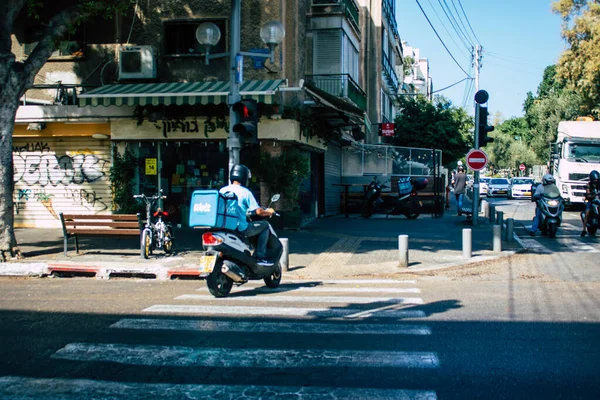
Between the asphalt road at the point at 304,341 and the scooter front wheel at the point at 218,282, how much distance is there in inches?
6.4

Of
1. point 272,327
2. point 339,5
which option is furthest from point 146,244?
point 339,5

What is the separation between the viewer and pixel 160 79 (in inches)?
680

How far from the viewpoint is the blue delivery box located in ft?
25.4

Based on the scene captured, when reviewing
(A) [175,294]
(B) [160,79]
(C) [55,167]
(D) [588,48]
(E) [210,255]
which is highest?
(D) [588,48]

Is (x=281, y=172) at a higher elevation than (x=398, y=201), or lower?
higher

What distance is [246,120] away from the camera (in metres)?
11.0

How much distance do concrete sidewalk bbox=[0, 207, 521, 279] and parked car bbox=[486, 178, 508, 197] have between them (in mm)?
29198

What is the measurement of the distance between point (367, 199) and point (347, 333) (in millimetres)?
16293

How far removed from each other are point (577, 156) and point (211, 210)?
23512 mm

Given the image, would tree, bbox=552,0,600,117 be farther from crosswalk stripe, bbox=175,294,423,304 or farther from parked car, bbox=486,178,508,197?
crosswalk stripe, bbox=175,294,423,304

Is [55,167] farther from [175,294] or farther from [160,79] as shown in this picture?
[175,294]

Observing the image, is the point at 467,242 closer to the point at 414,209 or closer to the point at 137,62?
the point at 414,209

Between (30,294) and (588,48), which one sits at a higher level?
(588,48)

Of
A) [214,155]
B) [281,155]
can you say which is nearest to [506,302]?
[281,155]
